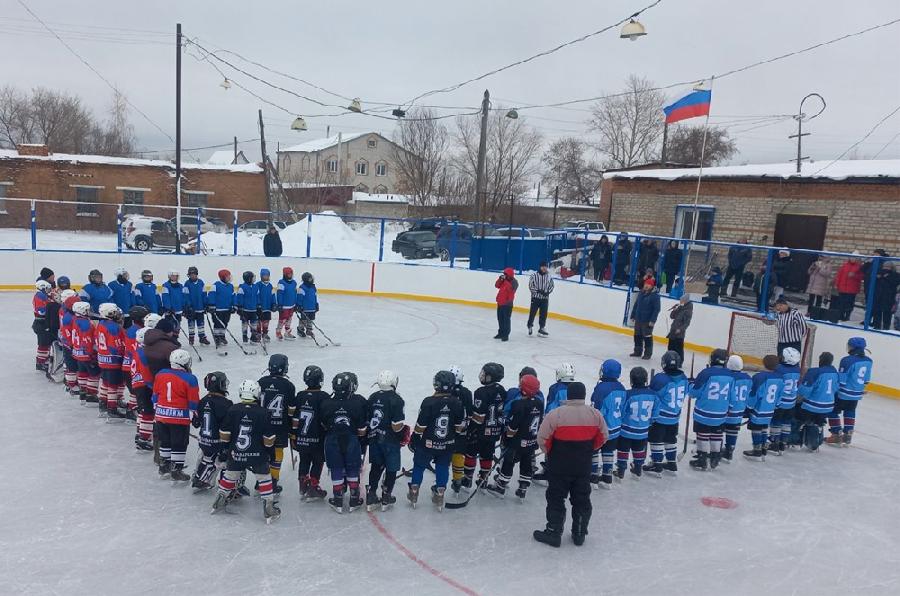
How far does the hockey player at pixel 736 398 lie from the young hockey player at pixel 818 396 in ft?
3.35

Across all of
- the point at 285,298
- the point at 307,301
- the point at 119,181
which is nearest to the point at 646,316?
the point at 307,301

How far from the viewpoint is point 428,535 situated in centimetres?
517

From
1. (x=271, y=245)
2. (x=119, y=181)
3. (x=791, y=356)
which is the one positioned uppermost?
(x=119, y=181)

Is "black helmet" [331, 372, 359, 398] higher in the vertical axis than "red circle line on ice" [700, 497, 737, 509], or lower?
higher

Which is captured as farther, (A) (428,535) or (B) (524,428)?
(B) (524,428)

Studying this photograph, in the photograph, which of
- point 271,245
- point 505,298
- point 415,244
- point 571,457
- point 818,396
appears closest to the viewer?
point 571,457

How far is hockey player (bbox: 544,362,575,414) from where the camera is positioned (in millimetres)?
5855

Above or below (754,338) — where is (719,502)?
below

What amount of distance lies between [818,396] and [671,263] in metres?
6.94

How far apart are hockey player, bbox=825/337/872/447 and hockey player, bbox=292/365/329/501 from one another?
6.13m

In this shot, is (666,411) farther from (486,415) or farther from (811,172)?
(811,172)

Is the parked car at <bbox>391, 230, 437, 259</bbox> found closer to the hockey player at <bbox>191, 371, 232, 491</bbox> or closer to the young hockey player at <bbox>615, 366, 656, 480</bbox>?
the young hockey player at <bbox>615, 366, 656, 480</bbox>

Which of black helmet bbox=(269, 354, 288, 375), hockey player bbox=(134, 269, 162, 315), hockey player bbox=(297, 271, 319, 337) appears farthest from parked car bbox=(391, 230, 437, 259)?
black helmet bbox=(269, 354, 288, 375)

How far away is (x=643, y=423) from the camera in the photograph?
6.29 meters
